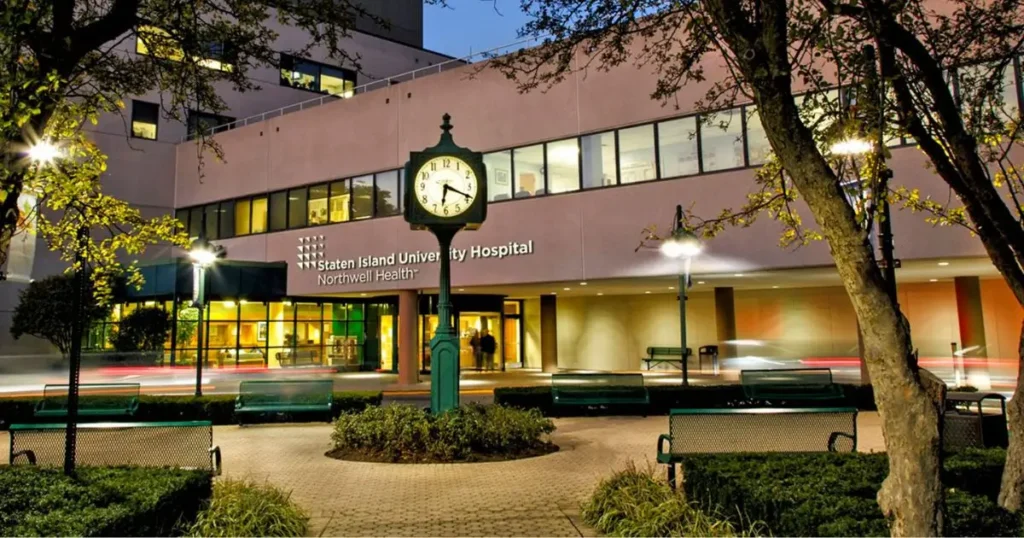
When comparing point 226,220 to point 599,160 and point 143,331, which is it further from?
point 599,160

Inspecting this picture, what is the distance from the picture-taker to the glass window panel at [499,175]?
23.5 meters

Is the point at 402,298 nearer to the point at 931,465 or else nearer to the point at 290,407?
the point at 290,407

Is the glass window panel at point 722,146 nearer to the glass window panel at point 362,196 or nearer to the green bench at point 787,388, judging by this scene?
the green bench at point 787,388

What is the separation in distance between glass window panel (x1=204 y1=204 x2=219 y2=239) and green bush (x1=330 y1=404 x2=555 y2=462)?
81.4ft

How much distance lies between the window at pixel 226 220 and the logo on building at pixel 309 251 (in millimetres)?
5356

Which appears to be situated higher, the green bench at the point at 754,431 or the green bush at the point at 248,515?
the green bench at the point at 754,431

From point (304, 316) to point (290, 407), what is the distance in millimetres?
19806

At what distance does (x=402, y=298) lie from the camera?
86.1 feet

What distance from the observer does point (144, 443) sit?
8273 millimetres

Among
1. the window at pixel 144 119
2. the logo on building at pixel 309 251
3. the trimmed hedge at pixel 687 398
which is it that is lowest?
the trimmed hedge at pixel 687 398

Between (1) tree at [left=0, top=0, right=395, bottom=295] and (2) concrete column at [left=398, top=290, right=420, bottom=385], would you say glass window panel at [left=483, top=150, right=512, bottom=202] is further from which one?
(1) tree at [left=0, top=0, right=395, bottom=295]

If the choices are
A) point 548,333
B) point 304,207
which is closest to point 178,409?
point 304,207

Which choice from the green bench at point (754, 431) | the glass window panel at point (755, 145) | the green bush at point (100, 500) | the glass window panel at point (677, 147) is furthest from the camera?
the glass window panel at point (677, 147)

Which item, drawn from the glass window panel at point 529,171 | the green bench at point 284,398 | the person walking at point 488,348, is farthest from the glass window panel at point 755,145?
the person walking at point 488,348
